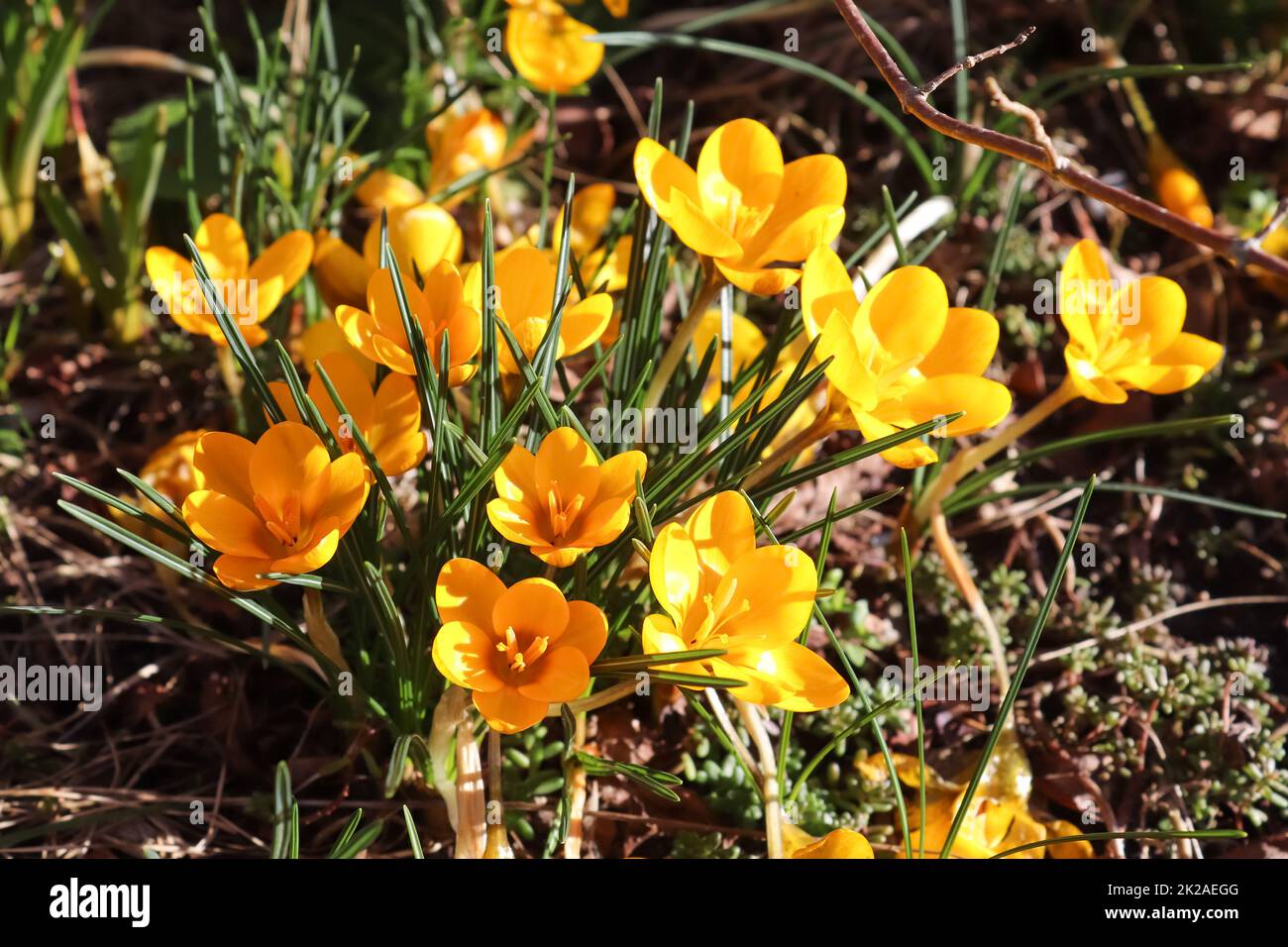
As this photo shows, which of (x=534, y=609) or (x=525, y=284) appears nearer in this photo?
(x=534, y=609)

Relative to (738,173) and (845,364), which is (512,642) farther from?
(738,173)

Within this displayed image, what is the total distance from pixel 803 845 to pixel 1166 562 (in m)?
0.92

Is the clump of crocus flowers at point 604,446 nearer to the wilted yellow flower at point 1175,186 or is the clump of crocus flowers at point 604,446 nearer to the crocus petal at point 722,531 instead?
the crocus petal at point 722,531

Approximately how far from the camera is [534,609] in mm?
1058

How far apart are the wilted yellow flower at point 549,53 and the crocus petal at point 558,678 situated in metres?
0.96

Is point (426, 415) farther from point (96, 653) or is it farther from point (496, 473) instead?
point (96, 653)

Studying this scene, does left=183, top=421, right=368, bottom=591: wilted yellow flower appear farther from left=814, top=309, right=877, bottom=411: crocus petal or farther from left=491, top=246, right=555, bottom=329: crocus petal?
left=814, top=309, right=877, bottom=411: crocus petal

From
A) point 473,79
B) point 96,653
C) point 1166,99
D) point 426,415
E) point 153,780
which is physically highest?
point 1166,99

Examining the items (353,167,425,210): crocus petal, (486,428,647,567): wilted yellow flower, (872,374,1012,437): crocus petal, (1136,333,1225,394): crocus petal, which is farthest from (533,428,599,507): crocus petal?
(353,167,425,210): crocus petal

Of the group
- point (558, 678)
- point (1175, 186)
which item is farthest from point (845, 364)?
point (1175, 186)

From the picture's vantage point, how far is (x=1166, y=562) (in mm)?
1808

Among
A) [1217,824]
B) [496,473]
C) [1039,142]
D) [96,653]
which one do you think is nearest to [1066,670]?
[1217,824]

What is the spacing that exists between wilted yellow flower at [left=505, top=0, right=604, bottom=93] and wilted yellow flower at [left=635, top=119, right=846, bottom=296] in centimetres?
48

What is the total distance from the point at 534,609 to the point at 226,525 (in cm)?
32
